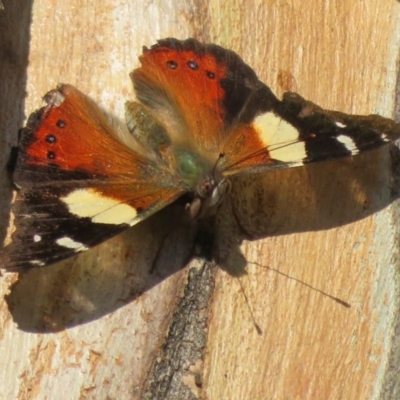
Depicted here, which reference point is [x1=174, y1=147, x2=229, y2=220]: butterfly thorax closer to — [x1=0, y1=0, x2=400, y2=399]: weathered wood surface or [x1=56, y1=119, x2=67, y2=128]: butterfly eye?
[x1=0, y1=0, x2=400, y2=399]: weathered wood surface

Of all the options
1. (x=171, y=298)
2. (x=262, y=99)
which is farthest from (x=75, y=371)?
(x=262, y=99)

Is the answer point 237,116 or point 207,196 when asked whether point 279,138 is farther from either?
point 207,196

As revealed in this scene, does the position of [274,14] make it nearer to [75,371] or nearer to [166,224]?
[166,224]

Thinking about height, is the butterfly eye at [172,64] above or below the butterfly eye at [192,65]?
below

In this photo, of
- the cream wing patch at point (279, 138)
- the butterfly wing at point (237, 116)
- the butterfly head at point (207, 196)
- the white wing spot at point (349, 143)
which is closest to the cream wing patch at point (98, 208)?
the butterfly head at point (207, 196)

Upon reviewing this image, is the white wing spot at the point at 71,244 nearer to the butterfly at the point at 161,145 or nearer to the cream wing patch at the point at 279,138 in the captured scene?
the butterfly at the point at 161,145

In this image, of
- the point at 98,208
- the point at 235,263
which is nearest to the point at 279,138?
the point at 235,263
